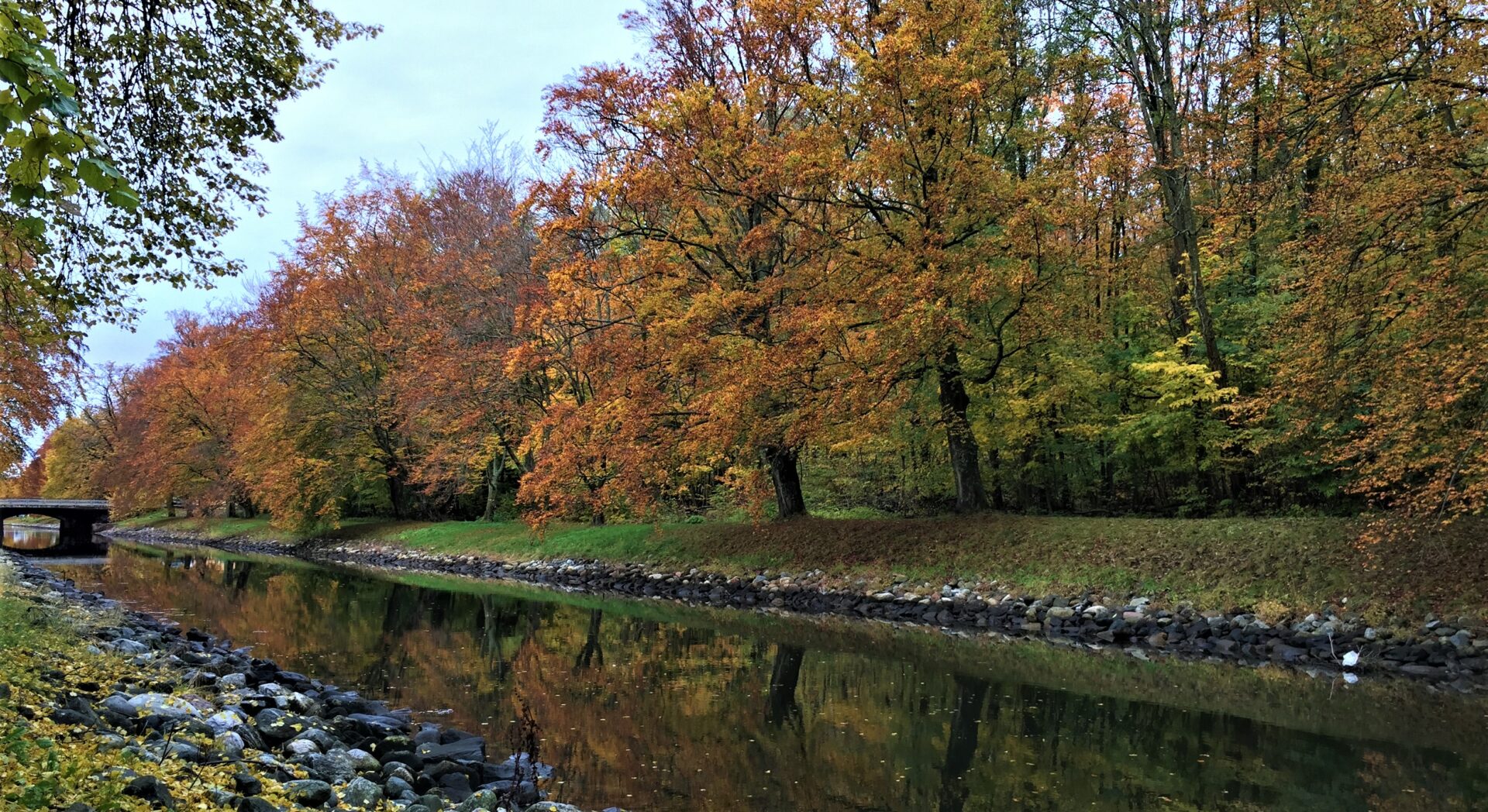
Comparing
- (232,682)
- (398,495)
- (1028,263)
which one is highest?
(1028,263)

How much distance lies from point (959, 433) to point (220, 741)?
15109 millimetres

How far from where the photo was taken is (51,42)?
6.65 meters

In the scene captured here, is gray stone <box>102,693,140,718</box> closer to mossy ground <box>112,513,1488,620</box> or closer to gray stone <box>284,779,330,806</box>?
gray stone <box>284,779,330,806</box>

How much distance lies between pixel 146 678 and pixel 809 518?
15699mm

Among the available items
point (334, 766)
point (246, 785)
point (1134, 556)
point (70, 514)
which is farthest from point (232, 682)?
point (70, 514)

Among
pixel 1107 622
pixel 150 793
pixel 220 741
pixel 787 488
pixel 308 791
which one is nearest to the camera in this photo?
pixel 150 793

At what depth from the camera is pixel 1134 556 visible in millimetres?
14984

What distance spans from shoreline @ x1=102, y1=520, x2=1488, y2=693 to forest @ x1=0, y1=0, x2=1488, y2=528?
1871 millimetres

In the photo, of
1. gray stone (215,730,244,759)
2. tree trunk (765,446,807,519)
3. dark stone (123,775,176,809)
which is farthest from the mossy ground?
dark stone (123,775,176,809)

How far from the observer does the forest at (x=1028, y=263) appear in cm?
1140

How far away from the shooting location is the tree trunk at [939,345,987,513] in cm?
1792

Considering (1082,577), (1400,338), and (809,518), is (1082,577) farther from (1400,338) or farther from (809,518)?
(809,518)

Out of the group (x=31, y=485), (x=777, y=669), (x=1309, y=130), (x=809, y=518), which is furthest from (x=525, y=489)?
(x=31, y=485)

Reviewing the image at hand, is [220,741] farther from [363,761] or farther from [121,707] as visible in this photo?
[121,707]
